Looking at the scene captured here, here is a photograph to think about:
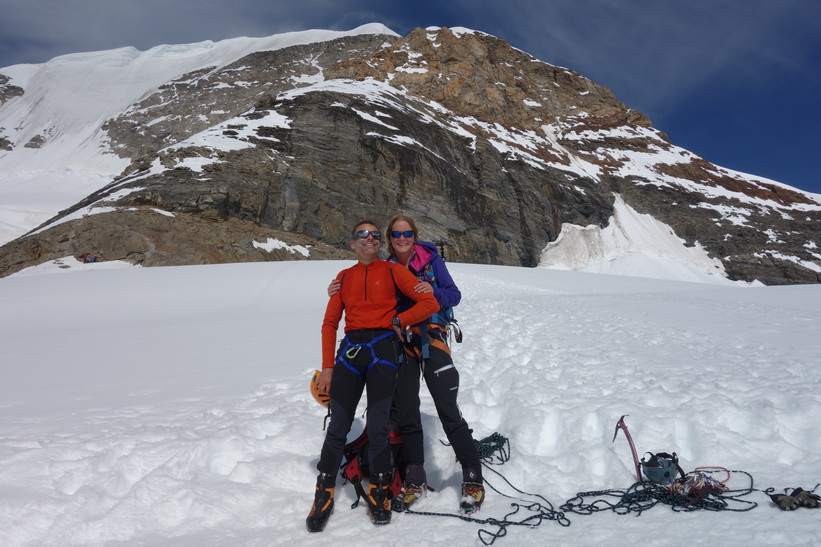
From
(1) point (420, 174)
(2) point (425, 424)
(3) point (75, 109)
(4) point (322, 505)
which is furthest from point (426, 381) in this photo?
(3) point (75, 109)

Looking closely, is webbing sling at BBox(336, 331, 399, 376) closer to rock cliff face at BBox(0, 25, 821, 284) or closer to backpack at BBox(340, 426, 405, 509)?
backpack at BBox(340, 426, 405, 509)

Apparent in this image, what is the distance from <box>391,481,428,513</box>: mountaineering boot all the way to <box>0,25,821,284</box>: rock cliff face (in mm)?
22644

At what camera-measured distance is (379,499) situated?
272 centimetres

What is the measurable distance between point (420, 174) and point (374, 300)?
1379 inches

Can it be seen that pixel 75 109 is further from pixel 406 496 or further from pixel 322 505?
pixel 406 496

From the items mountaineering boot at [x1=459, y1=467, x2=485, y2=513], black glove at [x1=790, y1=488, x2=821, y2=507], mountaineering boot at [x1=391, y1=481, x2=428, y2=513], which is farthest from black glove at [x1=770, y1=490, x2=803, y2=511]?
mountaineering boot at [x1=391, y1=481, x2=428, y2=513]

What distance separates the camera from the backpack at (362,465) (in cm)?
295

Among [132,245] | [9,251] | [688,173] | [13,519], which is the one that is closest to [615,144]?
[688,173]

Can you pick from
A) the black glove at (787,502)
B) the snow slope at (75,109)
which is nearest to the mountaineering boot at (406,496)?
the black glove at (787,502)

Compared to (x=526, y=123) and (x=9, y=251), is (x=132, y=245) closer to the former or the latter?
(x=9, y=251)

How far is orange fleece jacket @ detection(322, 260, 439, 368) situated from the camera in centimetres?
286

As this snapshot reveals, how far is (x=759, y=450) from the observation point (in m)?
3.19

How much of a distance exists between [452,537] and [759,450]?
2377mm

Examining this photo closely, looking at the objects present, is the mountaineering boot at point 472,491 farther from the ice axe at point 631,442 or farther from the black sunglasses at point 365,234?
the black sunglasses at point 365,234
